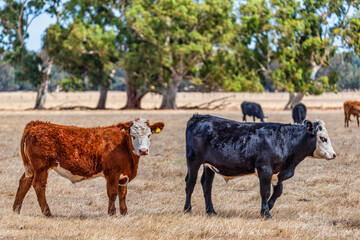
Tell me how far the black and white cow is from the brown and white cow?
0.84m

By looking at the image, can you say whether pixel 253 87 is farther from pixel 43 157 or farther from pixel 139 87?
pixel 43 157

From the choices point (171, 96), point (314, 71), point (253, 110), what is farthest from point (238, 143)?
point (314, 71)

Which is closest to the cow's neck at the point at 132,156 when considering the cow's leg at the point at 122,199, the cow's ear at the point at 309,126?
the cow's leg at the point at 122,199

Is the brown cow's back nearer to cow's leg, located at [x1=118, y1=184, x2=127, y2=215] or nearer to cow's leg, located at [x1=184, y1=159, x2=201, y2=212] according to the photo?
cow's leg, located at [x1=118, y1=184, x2=127, y2=215]

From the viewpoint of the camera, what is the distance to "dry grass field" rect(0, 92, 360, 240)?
6754 mm

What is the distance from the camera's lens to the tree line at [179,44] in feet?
165

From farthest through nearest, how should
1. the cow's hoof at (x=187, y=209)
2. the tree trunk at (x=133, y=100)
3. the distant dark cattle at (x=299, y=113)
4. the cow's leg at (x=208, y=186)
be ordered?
the tree trunk at (x=133, y=100) → the distant dark cattle at (x=299, y=113) → the cow's leg at (x=208, y=186) → the cow's hoof at (x=187, y=209)

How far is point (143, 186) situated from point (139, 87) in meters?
42.6

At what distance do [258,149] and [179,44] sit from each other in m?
45.7

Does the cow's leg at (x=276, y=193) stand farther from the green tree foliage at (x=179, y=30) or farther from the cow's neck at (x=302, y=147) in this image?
the green tree foliage at (x=179, y=30)

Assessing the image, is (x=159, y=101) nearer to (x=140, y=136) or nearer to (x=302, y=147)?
(x=302, y=147)

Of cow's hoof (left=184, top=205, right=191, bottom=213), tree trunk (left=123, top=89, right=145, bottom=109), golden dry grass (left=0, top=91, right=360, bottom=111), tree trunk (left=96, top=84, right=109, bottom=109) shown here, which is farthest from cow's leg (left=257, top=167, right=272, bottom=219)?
golden dry grass (left=0, top=91, right=360, bottom=111)

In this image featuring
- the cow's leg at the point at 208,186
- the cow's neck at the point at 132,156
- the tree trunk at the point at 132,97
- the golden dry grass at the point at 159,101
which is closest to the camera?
the cow's neck at the point at 132,156

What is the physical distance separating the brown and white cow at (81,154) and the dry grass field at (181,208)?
20.7 inches
